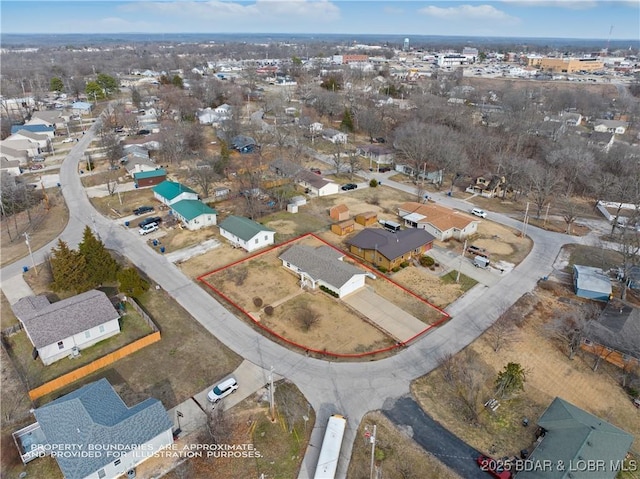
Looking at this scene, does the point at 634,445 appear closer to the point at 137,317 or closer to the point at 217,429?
the point at 217,429

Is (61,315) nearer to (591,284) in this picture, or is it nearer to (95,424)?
(95,424)

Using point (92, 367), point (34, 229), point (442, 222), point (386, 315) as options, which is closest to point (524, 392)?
point (386, 315)

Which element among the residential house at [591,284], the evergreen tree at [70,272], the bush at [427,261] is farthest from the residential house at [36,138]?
the residential house at [591,284]

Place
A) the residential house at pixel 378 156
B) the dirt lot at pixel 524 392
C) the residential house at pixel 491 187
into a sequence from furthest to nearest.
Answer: the residential house at pixel 378 156, the residential house at pixel 491 187, the dirt lot at pixel 524 392

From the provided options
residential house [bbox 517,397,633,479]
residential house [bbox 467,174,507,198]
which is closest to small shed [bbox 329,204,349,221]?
residential house [bbox 467,174,507,198]

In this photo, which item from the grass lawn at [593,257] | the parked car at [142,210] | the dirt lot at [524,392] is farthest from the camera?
the parked car at [142,210]

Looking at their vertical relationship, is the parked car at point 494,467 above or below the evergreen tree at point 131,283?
below

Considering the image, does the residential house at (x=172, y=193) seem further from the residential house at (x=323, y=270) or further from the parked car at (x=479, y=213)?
the parked car at (x=479, y=213)

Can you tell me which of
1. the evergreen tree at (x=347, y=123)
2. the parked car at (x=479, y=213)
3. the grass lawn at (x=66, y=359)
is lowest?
the grass lawn at (x=66, y=359)
